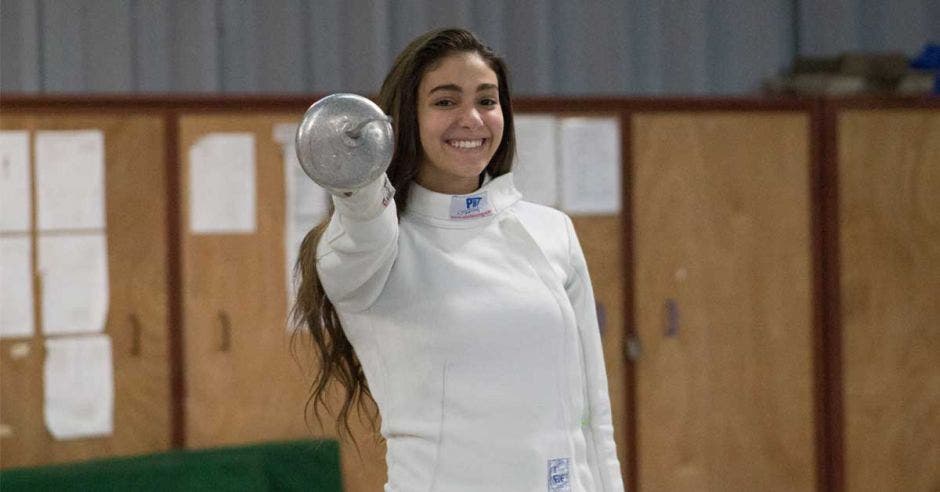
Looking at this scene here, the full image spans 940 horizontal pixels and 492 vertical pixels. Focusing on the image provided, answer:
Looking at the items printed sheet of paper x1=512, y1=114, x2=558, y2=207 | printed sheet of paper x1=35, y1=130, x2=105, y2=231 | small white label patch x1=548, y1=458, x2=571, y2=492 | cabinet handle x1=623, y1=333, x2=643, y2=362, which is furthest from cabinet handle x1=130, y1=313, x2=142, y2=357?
small white label patch x1=548, y1=458, x2=571, y2=492

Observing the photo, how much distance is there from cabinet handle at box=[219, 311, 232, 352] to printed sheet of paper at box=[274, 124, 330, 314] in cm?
16

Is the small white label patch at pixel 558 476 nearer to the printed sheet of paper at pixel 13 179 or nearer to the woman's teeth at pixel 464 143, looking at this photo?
the woman's teeth at pixel 464 143

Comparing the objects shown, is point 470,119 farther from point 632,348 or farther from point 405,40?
point 405,40

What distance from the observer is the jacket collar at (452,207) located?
1.58 meters

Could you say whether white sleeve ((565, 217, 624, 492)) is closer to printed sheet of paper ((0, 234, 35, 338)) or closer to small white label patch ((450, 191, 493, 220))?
small white label patch ((450, 191, 493, 220))

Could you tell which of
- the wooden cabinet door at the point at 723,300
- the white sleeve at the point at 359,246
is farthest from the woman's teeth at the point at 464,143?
the wooden cabinet door at the point at 723,300

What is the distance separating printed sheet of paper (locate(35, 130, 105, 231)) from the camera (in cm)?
301

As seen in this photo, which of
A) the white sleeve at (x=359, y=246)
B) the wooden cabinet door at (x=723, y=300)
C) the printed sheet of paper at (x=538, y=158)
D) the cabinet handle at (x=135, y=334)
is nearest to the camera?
the white sleeve at (x=359, y=246)

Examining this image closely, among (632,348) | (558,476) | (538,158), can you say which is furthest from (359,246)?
(632,348)

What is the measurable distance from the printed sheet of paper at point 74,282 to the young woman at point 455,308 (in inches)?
62.0

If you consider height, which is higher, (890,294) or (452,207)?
(452,207)

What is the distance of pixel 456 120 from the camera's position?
155cm

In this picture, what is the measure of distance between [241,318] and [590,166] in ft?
3.33

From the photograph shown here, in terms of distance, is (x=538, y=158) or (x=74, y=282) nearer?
(x=74, y=282)
